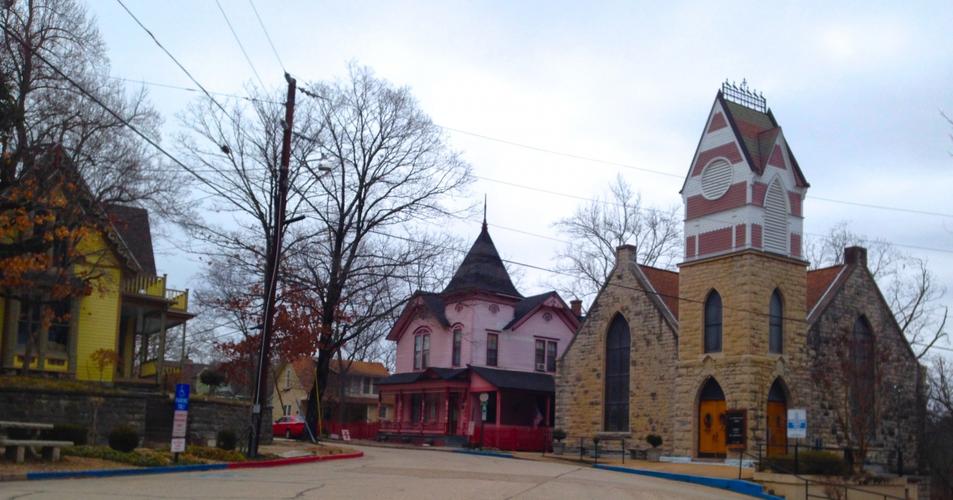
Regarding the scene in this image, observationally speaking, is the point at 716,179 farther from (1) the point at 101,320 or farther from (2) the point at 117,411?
(1) the point at 101,320

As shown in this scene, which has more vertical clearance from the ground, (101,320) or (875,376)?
(101,320)

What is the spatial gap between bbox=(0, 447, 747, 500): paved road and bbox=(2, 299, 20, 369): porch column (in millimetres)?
12603

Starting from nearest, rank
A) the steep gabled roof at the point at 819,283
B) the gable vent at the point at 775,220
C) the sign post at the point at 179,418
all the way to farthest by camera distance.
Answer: the sign post at the point at 179,418
the gable vent at the point at 775,220
the steep gabled roof at the point at 819,283

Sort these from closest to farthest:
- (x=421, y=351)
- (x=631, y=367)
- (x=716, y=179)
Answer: (x=716, y=179), (x=631, y=367), (x=421, y=351)

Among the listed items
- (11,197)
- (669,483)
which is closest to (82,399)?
(11,197)

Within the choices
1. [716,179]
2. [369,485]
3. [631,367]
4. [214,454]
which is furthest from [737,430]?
[214,454]

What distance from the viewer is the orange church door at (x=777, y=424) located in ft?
107

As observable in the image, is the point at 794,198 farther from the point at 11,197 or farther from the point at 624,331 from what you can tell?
the point at 11,197

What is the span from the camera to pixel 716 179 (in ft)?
116

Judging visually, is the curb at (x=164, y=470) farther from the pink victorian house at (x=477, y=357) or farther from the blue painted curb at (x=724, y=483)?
the pink victorian house at (x=477, y=357)

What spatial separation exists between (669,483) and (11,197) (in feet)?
58.3

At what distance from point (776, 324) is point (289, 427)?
25.2 meters

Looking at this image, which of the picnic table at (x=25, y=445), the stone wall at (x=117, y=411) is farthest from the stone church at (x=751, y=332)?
the picnic table at (x=25, y=445)

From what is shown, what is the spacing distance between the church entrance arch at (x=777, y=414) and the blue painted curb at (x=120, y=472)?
742 inches
